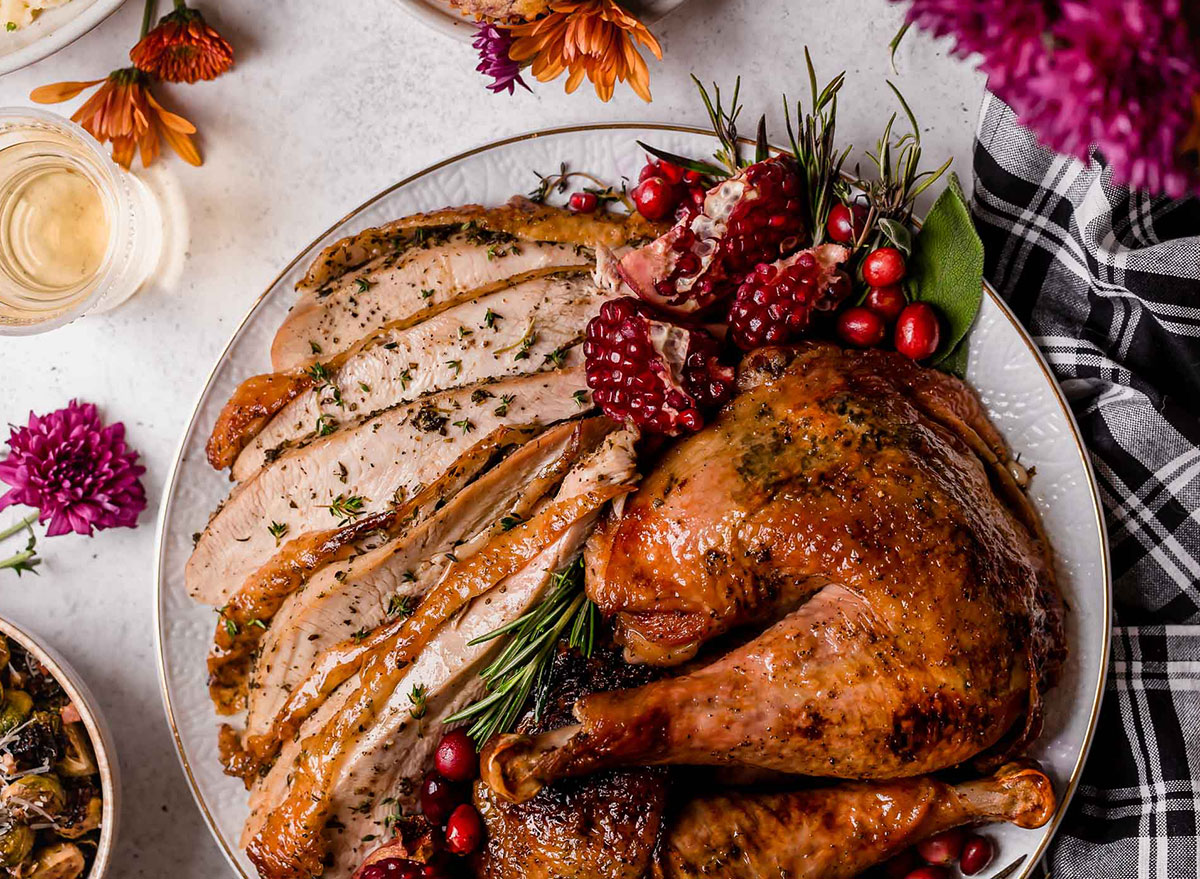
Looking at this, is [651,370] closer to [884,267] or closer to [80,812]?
[884,267]

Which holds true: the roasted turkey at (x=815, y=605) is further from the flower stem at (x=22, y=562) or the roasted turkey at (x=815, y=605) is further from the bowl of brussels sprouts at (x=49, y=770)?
the flower stem at (x=22, y=562)

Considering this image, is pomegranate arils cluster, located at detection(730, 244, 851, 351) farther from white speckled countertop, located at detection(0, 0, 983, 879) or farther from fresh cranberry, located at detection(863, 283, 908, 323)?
white speckled countertop, located at detection(0, 0, 983, 879)

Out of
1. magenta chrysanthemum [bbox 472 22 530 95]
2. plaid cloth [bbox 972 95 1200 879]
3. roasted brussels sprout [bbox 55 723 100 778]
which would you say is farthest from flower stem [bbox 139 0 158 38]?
plaid cloth [bbox 972 95 1200 879]

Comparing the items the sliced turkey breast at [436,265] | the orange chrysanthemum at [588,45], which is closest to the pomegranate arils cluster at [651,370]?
the sliced turkey breast at [436,265]

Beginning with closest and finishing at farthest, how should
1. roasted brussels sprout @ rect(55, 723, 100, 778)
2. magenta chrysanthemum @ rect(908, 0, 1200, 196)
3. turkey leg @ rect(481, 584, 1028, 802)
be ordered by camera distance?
magenta chrysanthemum @ rect(908, 0, 1200, 196), turkey leg @ rect(481, 584, 1028, 802), roasted brussels sprout @ rect(55, 723, 100, 778)

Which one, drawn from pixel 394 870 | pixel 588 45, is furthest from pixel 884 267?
pixel 394 870

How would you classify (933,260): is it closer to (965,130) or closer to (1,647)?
(965,130)
